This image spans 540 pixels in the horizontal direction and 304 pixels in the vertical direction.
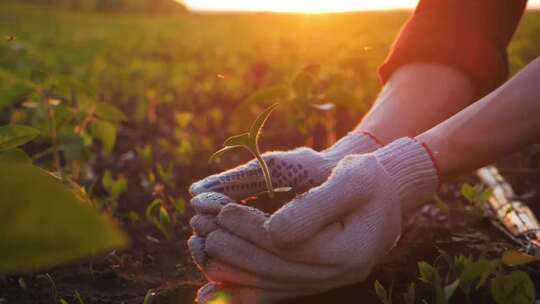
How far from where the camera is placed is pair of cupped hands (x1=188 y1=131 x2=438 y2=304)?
1218mm

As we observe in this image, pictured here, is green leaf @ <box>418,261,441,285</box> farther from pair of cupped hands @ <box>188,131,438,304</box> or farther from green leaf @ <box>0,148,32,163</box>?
green leaf @ <box>0,148,32,163</box>

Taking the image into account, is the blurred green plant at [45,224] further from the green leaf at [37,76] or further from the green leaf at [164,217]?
the green leaf at [37,76]

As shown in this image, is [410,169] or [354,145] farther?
[354,145]

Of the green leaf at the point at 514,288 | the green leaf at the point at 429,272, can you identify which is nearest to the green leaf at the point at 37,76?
the green leaf at the point at 429,272

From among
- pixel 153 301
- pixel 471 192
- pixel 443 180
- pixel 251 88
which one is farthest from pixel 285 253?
pixel 251 88

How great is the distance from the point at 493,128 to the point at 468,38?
66 centimetres

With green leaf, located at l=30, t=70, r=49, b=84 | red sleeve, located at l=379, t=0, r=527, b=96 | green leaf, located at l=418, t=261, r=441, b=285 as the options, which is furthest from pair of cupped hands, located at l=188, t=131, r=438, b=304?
green leaf, located at l=30, t=70, r=49, b=84

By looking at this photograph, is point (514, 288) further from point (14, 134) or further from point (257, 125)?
point (14, 134)

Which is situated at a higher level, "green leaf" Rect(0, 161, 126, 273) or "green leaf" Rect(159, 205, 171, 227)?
"green leaf" Rect(0, 161, 126, 273)

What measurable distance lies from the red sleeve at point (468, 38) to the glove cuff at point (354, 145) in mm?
436

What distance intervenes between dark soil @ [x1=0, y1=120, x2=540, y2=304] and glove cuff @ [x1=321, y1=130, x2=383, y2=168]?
306 millimetres

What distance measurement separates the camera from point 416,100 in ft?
6.30

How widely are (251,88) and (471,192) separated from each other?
3128 mm

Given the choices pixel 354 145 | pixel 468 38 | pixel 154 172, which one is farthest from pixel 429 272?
pixel 154 172
